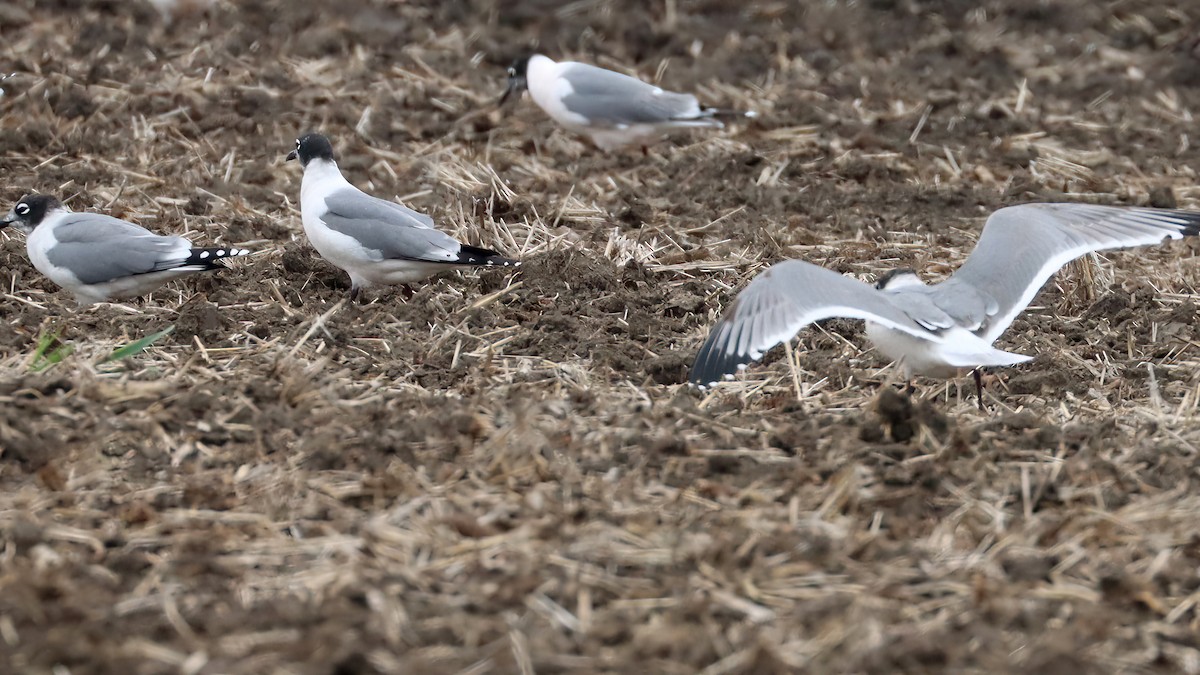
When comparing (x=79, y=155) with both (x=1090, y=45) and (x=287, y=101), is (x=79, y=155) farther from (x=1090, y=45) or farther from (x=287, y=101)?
(x=1090, y=45)

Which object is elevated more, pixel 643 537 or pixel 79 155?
pixel 643 537

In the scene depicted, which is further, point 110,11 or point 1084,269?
point 110,11

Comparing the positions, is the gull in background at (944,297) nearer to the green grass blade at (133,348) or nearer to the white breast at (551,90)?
the green grass blade at (133,348)

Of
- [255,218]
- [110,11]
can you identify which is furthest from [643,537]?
[110,11]

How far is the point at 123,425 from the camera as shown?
16.1 ft

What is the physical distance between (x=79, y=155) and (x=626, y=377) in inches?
168

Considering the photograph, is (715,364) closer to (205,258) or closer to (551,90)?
(205,258)

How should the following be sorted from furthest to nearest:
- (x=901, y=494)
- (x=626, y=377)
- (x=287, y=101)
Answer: (x=287, y=101) → (x=626, y=377) → (x=901, y=494)

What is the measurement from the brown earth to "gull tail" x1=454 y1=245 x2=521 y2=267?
23 centimetres

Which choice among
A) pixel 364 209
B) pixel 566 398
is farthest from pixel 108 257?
pixel 566 398

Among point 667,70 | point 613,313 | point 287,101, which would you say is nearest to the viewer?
point 613,313

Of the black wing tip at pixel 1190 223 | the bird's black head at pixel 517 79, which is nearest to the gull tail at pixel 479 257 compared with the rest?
the black wing tip at pixel 1190 223

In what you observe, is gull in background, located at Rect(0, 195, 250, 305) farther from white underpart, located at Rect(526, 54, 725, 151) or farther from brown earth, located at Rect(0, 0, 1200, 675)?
white underpart, located at Rect(526, 54, 725, 151)

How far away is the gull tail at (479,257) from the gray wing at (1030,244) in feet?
6.31
